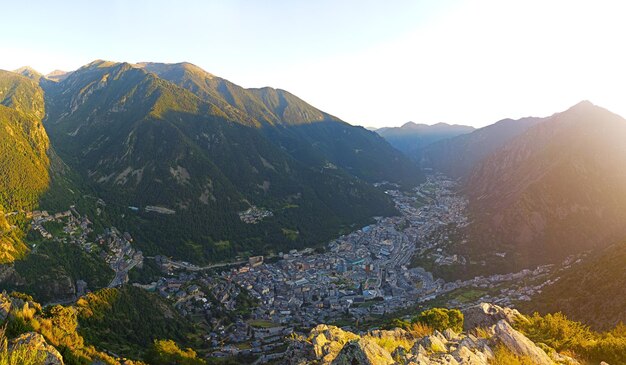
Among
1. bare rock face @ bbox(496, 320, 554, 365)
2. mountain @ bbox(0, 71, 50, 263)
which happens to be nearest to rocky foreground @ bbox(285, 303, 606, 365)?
bare rock face @ bbox(496, 320, 554, 365)

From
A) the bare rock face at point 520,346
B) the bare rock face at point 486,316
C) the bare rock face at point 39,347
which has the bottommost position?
the bare rock face at point 486,316

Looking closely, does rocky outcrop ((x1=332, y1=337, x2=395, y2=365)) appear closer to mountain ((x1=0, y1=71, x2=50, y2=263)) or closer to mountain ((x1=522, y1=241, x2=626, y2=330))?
mountain ((x1=522, y1=241, x2=626, y2=330))

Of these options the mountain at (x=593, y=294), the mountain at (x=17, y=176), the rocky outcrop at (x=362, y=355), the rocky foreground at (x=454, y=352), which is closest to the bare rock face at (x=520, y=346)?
the rocky foreground at (x=454, y=352)

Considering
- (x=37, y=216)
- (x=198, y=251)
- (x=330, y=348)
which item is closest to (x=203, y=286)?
(x=198, y=251)

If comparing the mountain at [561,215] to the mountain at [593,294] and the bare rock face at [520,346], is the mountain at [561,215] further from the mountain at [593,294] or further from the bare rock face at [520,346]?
the bare rock face at [520,346]

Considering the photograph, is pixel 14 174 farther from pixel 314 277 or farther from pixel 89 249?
pixel 314 277

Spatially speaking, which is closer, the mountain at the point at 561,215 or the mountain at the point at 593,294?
the mountain at the point at 593,294
